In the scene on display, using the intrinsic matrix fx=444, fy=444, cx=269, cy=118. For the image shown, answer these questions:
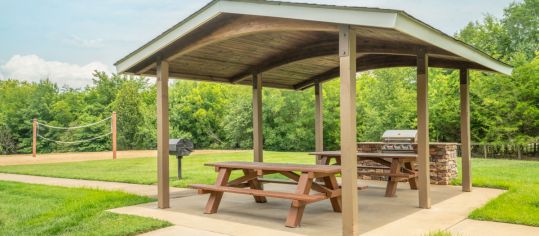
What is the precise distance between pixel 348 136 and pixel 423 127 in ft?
6.55

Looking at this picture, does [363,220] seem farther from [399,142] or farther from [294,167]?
[399,142]

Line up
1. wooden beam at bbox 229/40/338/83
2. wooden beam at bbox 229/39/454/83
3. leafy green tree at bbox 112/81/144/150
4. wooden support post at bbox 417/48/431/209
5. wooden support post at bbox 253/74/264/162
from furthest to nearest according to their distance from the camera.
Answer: leafy green tree at bbox 112/81/144/150, wooden support post at bbox 253/74/264/162, wooden beam at bbox 229/40/338/83, wooden beam at bbox 229/39/454/83, wooden support post at bbox 417/48/431/209

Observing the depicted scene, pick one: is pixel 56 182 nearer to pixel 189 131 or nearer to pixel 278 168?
pixel 278 168

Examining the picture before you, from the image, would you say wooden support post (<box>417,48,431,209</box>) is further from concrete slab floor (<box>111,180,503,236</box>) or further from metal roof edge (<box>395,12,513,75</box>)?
metal roof edge (<box>395,12,513,75</box>)

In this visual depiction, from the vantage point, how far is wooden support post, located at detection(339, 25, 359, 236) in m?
4.36

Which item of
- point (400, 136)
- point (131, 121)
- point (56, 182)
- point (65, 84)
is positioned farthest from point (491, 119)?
point (65, 84)

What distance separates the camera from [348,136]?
437 centimetres

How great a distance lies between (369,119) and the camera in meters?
23.2

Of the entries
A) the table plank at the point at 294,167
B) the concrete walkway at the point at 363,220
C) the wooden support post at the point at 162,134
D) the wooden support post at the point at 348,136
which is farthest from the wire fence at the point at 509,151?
the wooden support post at the point at 348,136

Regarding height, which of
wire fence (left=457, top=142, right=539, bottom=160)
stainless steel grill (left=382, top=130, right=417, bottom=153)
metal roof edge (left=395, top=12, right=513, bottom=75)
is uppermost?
metal roof edge (left=395, top=12, right=513, bottom=75)

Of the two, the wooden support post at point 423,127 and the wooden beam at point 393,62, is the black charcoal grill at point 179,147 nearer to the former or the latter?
the wooden beam at point 393,62

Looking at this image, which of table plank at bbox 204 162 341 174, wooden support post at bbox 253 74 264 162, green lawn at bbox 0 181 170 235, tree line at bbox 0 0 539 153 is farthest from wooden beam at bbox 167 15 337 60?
tree line at bbox 0 0 539 153

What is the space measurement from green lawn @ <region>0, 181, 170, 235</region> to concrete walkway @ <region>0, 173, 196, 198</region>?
66 centimetres

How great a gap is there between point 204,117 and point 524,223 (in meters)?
25.4
